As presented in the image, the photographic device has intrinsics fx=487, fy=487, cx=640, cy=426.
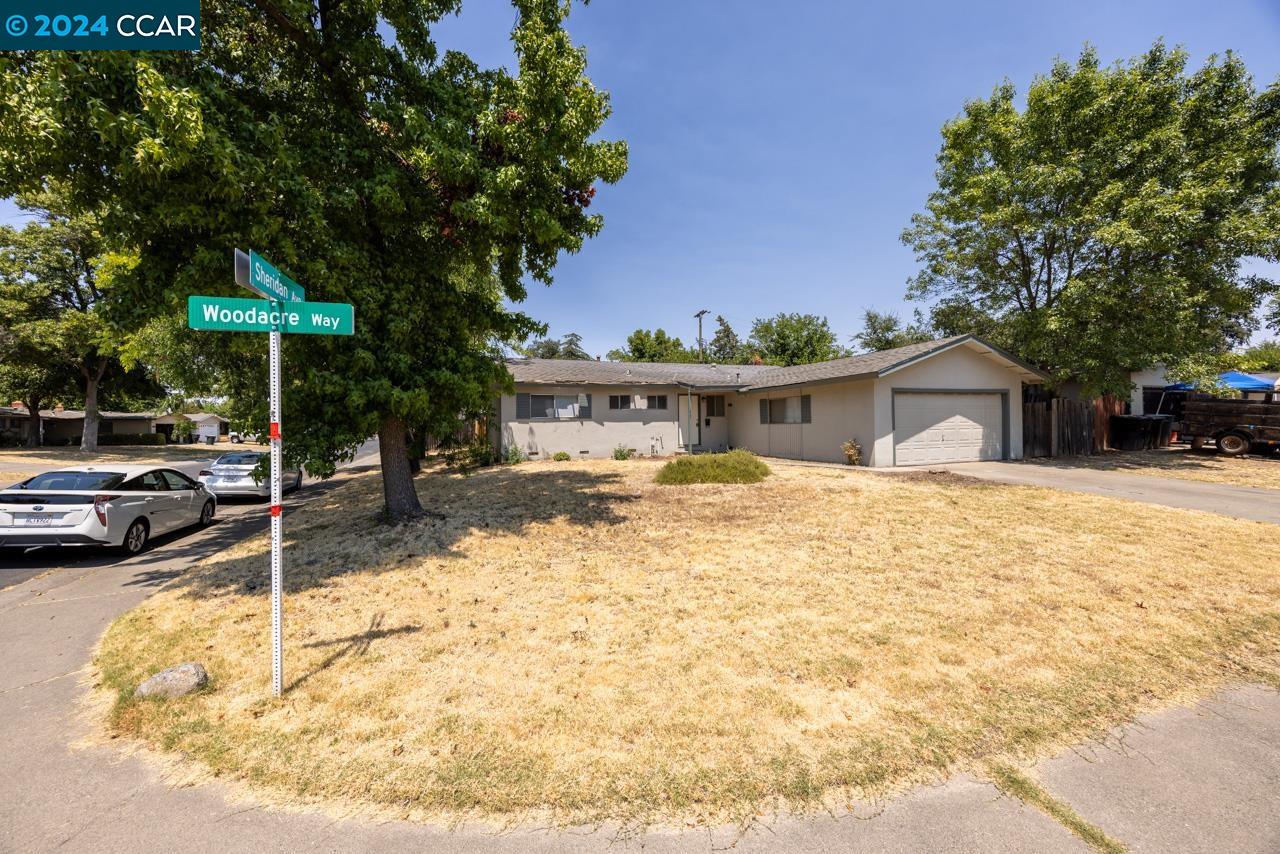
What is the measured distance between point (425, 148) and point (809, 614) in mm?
7628

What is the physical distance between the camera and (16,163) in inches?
212

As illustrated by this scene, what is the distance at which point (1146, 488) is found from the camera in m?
11.5

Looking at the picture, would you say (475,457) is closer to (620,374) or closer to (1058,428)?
(620,374)

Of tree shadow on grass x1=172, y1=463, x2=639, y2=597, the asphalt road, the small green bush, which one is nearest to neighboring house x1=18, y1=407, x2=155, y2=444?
the asphalt road

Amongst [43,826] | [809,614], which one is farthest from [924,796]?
[43,826]

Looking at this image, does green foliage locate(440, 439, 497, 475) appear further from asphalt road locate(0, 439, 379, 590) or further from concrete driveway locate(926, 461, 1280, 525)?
concrete driveway locate(926, 461, 1280, 525)

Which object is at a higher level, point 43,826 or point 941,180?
point 941,180

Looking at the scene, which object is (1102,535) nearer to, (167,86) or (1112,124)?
(167,86)

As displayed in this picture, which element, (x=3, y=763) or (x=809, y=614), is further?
(x=809, y=614)

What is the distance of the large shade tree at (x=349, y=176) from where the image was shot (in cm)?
532

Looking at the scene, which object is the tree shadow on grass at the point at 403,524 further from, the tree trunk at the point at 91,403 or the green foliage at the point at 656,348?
the green foliage at the point at 656,348

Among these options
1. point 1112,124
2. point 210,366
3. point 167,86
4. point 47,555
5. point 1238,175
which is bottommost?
point 47,555

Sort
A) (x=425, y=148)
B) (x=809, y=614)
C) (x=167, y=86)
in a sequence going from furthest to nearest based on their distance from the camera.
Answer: (x=425, y=148), (x=167, y=86), (x=809, y=614)

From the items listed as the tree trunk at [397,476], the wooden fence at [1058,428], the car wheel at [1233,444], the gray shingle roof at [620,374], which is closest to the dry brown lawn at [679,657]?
the tree trunk at [397,476]
